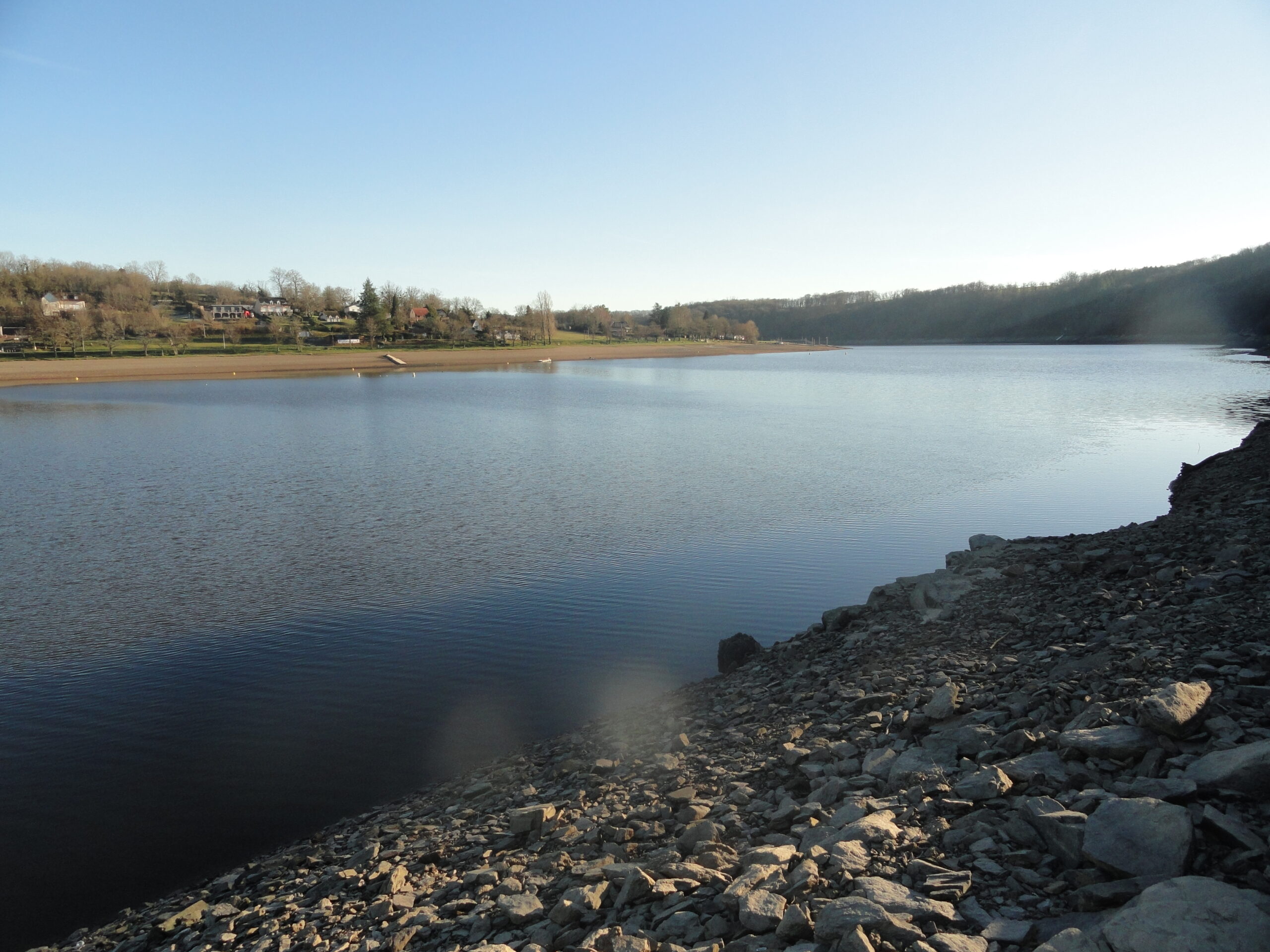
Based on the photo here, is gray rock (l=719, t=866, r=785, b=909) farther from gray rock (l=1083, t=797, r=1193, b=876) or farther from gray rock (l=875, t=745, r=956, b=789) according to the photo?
gray rock (l=1083, t=797, r=1193, b=876)

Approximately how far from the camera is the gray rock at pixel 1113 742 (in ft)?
13.4

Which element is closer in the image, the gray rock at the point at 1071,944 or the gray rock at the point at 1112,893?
the gray rock at the point at 1071,944

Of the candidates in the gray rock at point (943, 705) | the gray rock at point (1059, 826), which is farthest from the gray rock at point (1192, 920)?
the gray rock at point (943, 705)

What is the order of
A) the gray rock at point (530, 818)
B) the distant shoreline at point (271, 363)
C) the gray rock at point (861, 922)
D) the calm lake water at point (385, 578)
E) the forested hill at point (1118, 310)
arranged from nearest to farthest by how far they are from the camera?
the gray rock at point (861, 922) → the gray rock at point (530, 818) → the calm lake water at point (385, 578) → the distant shoreline at point (271, 363) → the forested hill at point (1118, 310)

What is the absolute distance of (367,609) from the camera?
33.3 feet

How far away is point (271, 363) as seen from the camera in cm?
7706

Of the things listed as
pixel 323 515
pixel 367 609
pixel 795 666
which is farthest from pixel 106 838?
pixel 323 515

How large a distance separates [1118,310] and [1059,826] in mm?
177970

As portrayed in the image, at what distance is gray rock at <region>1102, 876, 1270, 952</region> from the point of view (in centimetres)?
266

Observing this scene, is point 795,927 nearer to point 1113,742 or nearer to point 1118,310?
point 1113,742

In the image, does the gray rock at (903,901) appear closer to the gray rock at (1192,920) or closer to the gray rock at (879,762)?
the gray rock at (1192,920)

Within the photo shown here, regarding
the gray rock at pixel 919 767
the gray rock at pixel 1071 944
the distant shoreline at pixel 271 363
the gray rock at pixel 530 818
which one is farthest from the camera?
the distant shoreline at pixel 271 363

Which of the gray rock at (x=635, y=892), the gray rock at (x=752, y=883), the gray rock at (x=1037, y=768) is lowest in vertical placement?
the gray rock at (x=635, y=892)

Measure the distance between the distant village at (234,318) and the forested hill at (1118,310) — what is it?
79167 mm
